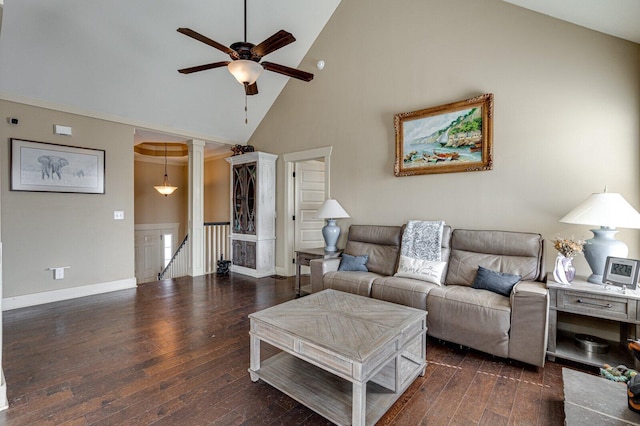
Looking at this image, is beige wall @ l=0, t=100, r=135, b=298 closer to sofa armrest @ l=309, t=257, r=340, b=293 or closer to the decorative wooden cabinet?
the decorative wooden cabinet

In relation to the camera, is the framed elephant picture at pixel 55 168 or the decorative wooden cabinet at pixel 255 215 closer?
the framed elephant picture at pixel 55 168

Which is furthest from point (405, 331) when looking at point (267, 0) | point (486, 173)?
point (267, 0)

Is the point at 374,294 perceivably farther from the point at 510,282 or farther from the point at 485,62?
the point at 485,62

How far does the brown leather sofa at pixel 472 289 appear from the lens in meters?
2.36

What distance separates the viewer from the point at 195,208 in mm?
5414

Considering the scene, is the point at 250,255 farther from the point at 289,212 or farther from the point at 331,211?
the point at 331,211

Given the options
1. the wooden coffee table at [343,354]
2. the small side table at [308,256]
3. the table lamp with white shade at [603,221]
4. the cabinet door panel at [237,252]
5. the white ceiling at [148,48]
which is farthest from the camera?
the cabinet door panel at [237,252]

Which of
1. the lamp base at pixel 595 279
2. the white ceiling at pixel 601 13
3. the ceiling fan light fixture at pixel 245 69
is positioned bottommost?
the lamp base at pixel 595 279

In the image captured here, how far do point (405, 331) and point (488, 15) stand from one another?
3.41 m

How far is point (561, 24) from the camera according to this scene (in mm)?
2857

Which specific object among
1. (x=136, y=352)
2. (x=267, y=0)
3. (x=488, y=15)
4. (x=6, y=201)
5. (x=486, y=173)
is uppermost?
(x=267, y=0)

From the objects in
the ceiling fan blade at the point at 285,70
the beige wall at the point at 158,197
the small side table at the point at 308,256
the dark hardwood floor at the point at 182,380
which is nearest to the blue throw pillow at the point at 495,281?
the dark hardwood floor at the point at 182,380

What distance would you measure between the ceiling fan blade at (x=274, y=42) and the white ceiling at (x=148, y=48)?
5.33 ft

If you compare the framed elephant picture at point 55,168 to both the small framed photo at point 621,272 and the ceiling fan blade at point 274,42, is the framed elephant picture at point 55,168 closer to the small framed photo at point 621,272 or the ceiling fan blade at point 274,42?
the ceiling fan blade at point 274,42
